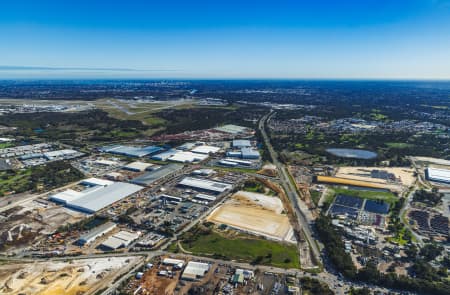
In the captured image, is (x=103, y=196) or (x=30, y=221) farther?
(x=103, y=196)

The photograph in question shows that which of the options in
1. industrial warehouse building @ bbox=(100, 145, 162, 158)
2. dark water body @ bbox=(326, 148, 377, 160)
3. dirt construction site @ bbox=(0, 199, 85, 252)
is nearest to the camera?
dirt construction site @ bbox=(0, 199, 85, 252)

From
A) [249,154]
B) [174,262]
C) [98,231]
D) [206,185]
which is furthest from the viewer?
[249,154]

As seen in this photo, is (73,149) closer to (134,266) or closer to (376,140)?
(134,266)

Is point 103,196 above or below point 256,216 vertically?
above

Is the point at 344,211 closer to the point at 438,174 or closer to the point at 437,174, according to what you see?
the point at 437,174

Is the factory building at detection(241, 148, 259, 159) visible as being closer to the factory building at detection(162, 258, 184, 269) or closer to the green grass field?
the green grass field

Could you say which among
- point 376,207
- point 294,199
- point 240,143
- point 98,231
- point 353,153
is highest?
point 98,231

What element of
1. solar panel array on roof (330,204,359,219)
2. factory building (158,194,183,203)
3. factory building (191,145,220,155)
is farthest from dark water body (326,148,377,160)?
factory building (158,194,183,203)

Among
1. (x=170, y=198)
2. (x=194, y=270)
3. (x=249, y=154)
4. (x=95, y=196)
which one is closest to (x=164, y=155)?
(x=249, y=154)
